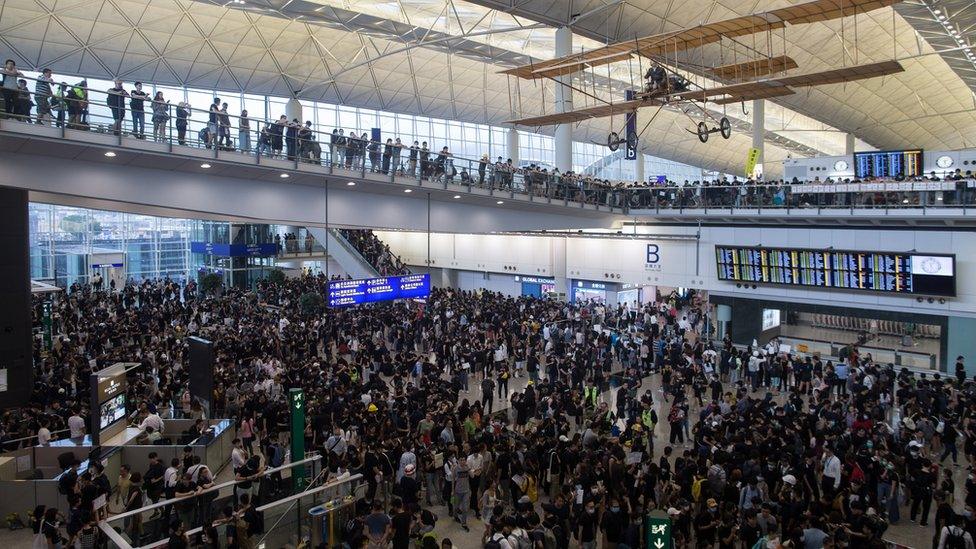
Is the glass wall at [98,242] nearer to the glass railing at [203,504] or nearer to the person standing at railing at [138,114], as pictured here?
the person standing at railing at [138,114]

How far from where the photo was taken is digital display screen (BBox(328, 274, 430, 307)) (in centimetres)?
1758

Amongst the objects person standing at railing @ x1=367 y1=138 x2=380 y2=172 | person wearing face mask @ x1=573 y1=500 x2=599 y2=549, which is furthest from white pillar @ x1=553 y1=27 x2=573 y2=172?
person wearing face mask @ x1=573 y1=500 x2=599 y2=549

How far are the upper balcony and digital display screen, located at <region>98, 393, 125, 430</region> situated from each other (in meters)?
4.71

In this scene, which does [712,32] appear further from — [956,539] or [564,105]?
[956,539]

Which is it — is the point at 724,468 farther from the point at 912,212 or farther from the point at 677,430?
the point at 912,212

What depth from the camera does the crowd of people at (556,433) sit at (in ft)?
27.7

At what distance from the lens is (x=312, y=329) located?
858 inches

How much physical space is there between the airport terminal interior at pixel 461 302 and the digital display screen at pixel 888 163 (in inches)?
3.1

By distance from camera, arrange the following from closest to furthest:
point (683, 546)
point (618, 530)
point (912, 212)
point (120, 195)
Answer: point (618, 530), point (683, 546), point (120, 195), point (912, 212)

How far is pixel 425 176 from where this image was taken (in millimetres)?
18781

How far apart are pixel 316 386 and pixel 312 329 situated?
25.6 feet

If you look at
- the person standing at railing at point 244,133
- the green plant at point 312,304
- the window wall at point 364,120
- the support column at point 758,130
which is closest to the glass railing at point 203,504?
the person standing at railing at point 244,133

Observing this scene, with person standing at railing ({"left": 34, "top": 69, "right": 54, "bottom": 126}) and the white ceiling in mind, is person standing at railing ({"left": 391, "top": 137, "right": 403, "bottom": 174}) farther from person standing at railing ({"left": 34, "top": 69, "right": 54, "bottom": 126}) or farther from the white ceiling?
person standing at railing ({"left": 34, "top": 69, "right": 54, "bottom": 126})

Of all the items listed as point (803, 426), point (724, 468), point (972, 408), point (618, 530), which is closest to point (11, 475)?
point (618, 530)
